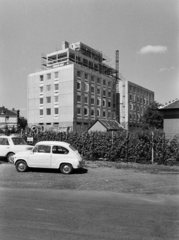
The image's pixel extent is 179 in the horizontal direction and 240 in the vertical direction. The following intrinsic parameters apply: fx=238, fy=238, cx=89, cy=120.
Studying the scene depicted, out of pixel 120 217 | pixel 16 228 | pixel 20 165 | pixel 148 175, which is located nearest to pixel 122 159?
pixel 148 175

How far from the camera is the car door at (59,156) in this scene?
10875 millimetres

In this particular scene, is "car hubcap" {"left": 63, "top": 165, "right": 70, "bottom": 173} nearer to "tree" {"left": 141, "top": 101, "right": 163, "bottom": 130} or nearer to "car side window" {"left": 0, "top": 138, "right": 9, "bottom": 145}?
"car side window" {"left": 0, "top": 138, "right": 9, "bottom": 145}

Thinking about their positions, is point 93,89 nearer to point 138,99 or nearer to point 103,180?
point 138,99

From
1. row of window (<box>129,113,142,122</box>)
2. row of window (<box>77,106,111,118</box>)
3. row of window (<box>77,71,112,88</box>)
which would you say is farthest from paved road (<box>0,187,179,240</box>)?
row of window (<box>129,113,142,122</box>)

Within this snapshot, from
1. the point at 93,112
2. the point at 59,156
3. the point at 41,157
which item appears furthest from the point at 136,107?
the point at 41,157

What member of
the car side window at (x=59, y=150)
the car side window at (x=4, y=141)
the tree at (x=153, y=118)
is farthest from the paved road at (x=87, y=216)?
the tree at (x=153, y=118)

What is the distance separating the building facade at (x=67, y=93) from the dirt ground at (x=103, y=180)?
43.2 metres

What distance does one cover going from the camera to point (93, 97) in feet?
215

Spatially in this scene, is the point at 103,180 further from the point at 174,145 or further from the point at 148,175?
the point at 174,145

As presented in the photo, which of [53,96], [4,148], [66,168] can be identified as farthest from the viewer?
[53,96]

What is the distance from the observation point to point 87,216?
509 centimetres

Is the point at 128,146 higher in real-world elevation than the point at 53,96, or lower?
lower

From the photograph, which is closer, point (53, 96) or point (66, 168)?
point (66, 168)

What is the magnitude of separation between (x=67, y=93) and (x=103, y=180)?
5063cm
